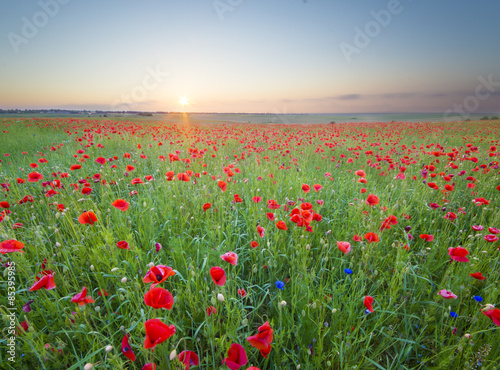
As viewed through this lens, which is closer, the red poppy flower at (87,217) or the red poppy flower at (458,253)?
the red poppy flower at (458,253)

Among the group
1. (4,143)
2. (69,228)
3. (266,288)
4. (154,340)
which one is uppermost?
(4,143)

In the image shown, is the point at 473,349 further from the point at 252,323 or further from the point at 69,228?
the point at 69,228

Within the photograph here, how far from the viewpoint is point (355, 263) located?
2201mm

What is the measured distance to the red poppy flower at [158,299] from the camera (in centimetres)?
94

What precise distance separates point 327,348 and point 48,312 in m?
1.97

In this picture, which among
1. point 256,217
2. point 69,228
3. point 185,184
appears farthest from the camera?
point 185,184

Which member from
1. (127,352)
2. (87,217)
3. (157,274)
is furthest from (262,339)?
(87,217)

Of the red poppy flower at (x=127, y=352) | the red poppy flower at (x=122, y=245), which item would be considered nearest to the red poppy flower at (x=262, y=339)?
the red poppy flower at (x=127, y=352)

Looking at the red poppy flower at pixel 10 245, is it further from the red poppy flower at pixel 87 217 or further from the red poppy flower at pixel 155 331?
the red poppy flower at pixel 155 331

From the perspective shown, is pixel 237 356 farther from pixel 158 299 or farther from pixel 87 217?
pixel 87 217

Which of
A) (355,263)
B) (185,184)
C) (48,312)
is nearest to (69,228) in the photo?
(48,312)

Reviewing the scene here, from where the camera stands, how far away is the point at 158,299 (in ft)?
3.18

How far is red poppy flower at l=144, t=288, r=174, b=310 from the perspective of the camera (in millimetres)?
939

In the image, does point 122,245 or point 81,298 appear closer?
point 81,298
